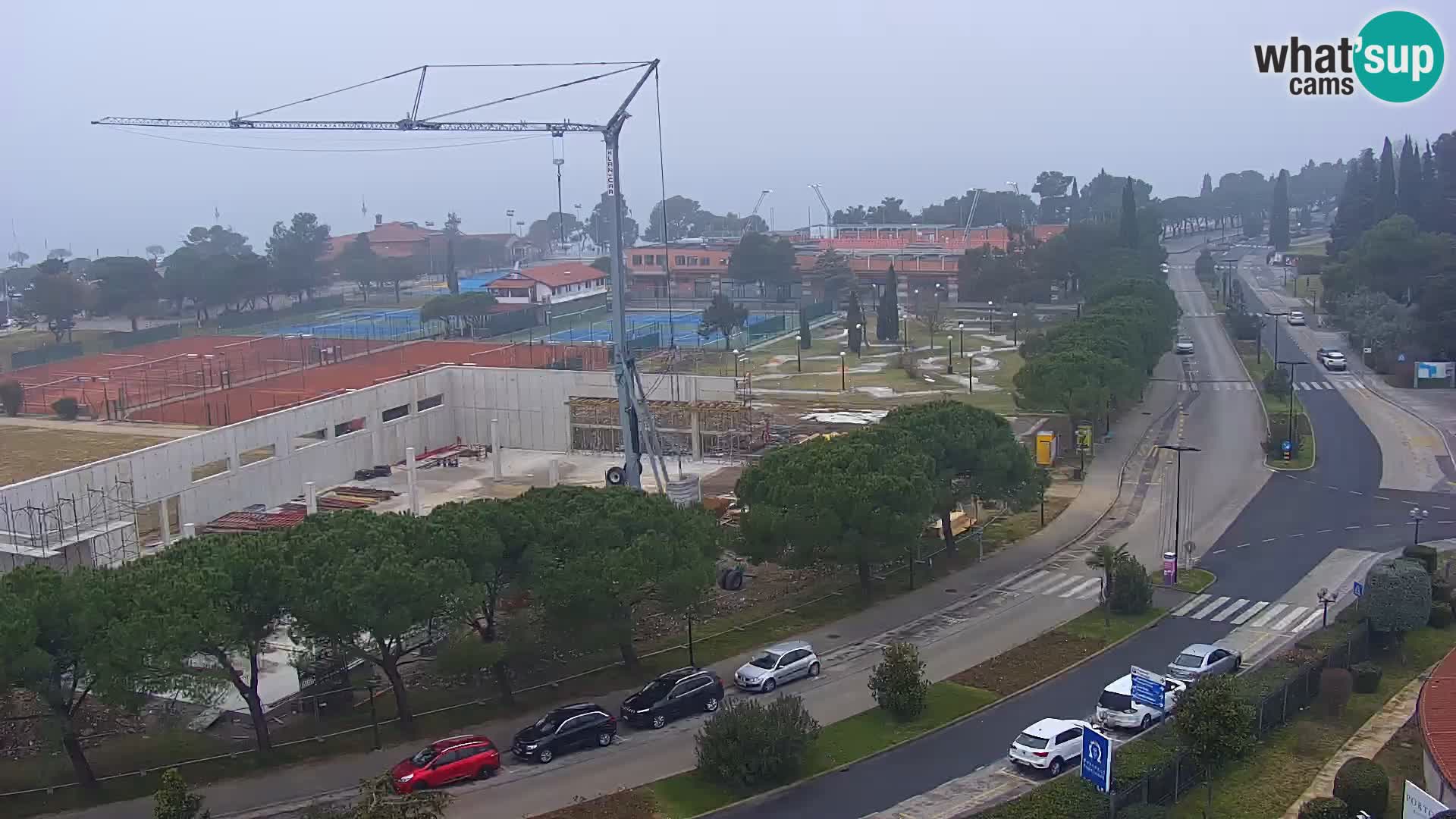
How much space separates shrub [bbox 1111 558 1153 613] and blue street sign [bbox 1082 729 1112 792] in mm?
7549

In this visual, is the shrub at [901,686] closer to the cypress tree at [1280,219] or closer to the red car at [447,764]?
the red car at [447,764]

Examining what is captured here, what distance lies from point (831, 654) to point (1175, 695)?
5.58 m

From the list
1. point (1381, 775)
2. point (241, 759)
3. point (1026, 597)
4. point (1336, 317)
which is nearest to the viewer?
point (1381, 775)

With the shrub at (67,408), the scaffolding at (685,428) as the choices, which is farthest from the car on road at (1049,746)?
the shrub at (67,408)

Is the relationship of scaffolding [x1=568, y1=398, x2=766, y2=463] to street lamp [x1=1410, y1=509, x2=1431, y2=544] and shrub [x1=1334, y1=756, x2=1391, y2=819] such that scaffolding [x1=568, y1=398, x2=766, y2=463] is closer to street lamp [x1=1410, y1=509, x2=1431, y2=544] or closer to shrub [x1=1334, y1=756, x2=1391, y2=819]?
street lamp [x1=1410, y1=509, x2=1431, y2=544]

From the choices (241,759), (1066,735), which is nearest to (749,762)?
(1066,735)

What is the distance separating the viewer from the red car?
1477 cm

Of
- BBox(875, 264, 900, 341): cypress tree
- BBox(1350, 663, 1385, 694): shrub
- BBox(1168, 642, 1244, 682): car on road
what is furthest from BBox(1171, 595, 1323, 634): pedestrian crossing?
BBox(875, 264, 900, 341): cypress tree

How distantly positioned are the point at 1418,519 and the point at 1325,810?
12.6 metres

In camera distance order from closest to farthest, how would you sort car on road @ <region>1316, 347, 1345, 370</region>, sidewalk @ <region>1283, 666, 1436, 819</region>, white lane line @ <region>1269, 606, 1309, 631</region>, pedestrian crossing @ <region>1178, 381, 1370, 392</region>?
sidewalk @ <region>1283, 666, 1436, 819</region> → white lane line @ <region>1269, 606, 1309, 631</region> → pedestrian crossing @ <region>1178, 381, 1370, 392</region> → car on road @ <region>1316, 347, 1345, 370</region>

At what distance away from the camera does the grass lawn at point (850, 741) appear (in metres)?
14.6

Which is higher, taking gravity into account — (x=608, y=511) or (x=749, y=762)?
(x=608, y=511)

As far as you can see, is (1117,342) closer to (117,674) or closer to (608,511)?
(608,511)

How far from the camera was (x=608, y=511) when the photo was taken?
1875cm
